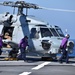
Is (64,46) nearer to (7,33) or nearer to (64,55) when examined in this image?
(64,55)

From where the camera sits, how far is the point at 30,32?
19.7 m

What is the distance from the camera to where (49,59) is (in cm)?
2045

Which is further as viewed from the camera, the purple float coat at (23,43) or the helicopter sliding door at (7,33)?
the helicopter sliding door at (7,33)

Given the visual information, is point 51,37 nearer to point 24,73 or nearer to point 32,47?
point 32,47

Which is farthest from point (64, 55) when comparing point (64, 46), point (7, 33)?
point (7, 33)

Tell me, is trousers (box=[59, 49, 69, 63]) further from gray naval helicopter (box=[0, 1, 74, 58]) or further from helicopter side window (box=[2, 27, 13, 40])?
helicopter side window (box=[2, 27, 13, 40])

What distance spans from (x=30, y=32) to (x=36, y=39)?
0.69 m

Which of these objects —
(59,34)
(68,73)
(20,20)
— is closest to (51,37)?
(59,34)

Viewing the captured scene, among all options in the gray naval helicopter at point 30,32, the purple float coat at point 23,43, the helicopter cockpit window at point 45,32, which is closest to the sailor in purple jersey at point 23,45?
the purple float coat at point 23,43

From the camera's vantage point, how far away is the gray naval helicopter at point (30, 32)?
19.0 meters

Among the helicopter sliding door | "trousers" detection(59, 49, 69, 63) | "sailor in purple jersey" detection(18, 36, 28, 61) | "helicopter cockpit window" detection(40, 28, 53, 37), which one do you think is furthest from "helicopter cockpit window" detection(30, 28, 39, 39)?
"trousers" detection(59, 49, 69, 63)

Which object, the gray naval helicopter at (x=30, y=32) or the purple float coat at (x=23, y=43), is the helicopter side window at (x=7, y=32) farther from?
the purple float coat at (x=23, y=43)

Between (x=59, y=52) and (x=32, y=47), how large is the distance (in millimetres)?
1998

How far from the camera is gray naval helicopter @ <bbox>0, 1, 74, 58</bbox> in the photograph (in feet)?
62.4
